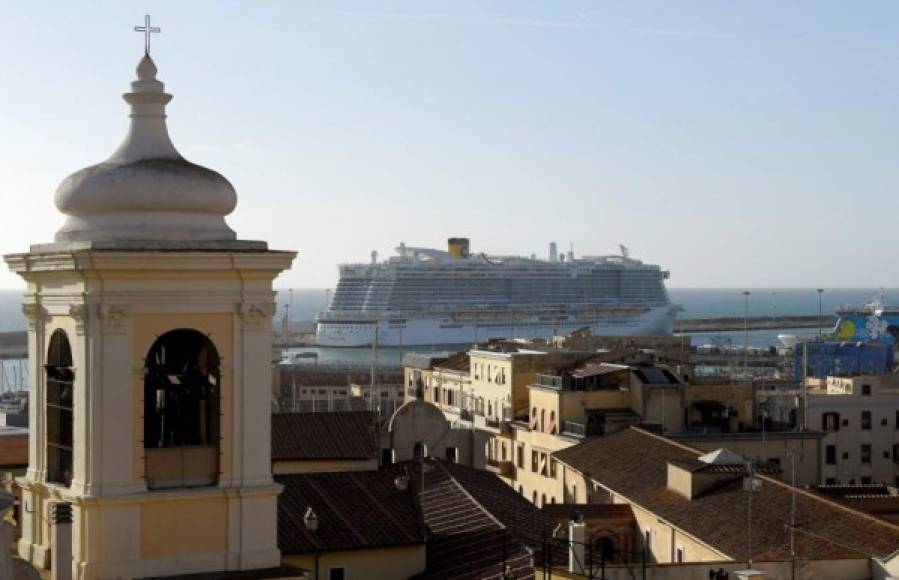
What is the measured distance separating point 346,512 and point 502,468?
27903 mm

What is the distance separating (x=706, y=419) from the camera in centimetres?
4119

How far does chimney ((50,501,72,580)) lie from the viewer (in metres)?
9.30

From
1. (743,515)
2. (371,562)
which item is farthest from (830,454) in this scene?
(371,562)

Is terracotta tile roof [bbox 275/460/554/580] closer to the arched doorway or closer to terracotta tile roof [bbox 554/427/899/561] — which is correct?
terracotta tile roof [bbox 554/427/899/561]

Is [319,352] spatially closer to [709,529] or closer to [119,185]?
[709,529]

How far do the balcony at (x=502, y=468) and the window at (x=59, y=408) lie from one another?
32809 millimetres

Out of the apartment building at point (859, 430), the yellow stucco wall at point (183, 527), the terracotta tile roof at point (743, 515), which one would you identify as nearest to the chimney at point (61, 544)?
the yellow stucco wall at point (183, 527)

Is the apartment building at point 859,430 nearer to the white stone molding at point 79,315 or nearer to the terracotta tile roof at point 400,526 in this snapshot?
the terracotta tile roof at point 400,526

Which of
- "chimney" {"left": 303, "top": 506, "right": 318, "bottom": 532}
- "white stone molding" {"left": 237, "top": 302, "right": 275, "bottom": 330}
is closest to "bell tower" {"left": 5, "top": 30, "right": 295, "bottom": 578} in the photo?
"white stone molding" {"left": 237, "top": 302, "right": 275, "bottom": 330}

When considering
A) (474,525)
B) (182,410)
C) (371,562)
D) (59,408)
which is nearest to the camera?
(182,410)

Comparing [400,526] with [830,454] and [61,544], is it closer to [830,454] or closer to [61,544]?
[61,544]

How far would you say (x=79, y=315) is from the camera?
9.71 m

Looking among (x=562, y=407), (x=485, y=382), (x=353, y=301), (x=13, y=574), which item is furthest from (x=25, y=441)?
(x=353, y=301)

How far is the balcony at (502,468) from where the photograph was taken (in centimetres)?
4341
